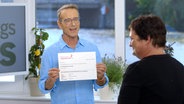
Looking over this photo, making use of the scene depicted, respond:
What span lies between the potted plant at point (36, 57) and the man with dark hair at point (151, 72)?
1.69 m

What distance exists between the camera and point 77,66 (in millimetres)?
2484

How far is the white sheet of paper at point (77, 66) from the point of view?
241 cm

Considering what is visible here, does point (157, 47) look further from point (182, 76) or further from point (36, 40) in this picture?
point (36, 40)

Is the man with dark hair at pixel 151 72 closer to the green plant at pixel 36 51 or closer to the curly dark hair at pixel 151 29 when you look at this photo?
the curly dark hair at pixel 151 29

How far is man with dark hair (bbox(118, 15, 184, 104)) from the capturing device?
166cm

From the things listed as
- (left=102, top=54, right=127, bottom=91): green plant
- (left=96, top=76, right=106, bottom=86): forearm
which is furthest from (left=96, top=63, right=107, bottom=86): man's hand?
(left=102, top=54, right=127, bottom=91): green plant

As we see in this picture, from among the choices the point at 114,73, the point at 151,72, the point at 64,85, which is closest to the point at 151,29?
the point at 151,72

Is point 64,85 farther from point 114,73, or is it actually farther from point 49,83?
point 114,73

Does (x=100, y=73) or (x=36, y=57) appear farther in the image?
(x=36, y=57)

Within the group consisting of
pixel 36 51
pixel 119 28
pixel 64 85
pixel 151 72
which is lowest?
pixel 64 85

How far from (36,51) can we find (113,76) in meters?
0.75

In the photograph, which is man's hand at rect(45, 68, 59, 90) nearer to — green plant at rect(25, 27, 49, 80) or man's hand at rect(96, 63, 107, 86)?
man's hand at rect(96, 63, 107, 86)

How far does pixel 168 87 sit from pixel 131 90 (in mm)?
178

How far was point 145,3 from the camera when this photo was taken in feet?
11.1
